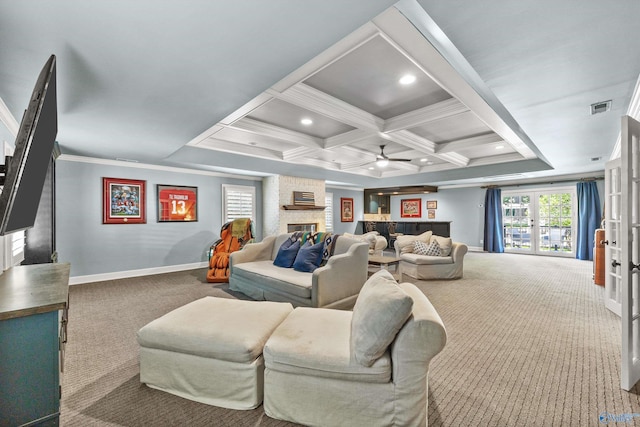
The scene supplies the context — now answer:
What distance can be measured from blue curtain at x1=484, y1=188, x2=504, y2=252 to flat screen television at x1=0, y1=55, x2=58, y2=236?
32.1 feet

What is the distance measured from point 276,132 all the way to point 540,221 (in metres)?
8.12

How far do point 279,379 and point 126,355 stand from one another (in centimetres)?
161

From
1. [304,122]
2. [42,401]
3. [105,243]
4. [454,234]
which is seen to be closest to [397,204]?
[454,234]

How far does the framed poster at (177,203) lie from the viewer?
5738mm

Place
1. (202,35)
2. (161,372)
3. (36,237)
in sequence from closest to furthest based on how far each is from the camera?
(202,35)
(161,372)
(36,237)

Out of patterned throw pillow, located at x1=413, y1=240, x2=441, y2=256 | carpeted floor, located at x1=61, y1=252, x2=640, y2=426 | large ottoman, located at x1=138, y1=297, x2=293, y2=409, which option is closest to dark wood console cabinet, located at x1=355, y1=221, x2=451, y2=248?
patterned throw pillow, located at x1=413, y1=240, x2=441, y2=256

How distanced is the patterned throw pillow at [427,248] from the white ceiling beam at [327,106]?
2616mm

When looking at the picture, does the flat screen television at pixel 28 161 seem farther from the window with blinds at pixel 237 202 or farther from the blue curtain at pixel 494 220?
the blue curtain at pixel 494 220

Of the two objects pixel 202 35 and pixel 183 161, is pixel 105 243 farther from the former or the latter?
pixel 202 35

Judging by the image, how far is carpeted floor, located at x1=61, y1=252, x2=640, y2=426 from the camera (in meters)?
1.68

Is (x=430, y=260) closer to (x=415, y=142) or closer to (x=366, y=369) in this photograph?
(x=415, y=142)

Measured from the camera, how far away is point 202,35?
5.06 feet

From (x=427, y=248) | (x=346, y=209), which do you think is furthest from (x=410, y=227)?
(x=427, y=248)

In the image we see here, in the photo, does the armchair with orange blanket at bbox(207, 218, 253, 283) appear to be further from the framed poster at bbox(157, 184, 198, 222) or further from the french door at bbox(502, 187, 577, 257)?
the french door at bbox(502, 187, 577, 257)
